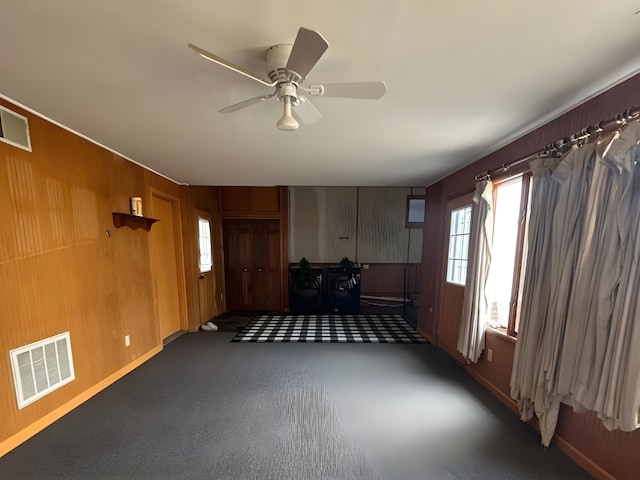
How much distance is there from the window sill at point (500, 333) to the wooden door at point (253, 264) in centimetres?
375

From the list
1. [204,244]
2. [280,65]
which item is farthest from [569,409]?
[204,244]

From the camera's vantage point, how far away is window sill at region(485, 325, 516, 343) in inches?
88.2

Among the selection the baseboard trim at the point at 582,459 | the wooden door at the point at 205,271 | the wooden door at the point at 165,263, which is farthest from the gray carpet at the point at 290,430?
the wooden door at the point at 205,271

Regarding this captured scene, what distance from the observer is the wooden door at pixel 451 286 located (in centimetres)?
306

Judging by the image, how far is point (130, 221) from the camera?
2.86 metres

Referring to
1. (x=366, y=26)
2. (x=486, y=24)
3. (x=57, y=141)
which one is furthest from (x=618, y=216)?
(x=57, y=141)

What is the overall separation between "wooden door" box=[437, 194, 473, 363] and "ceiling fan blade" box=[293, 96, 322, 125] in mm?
2105

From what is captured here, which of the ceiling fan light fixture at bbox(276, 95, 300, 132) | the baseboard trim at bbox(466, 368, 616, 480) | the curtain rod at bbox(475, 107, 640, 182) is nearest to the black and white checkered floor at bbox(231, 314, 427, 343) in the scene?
the baseboard trim at bbox(466, 368, 616, 480)

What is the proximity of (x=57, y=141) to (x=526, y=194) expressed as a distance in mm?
3766

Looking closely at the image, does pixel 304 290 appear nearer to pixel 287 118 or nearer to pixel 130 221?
pixel 130 221

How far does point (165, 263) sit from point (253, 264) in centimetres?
187

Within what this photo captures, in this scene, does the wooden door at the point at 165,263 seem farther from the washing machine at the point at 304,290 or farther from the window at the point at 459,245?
the window at the point at 459,245

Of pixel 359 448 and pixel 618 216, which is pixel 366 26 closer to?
pixel 618 216

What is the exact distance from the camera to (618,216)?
4.44ft
